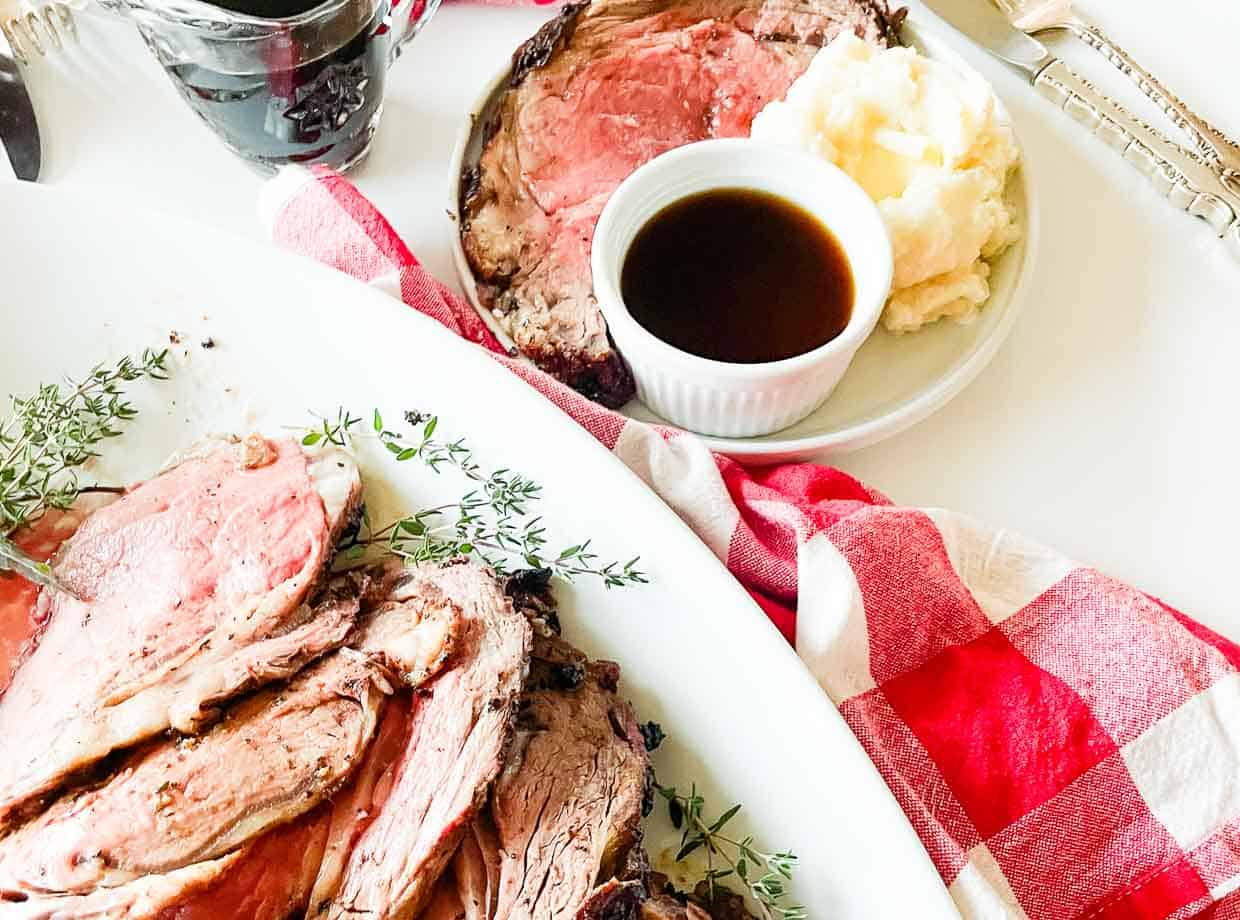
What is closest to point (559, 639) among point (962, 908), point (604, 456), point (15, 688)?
point (604, 456)

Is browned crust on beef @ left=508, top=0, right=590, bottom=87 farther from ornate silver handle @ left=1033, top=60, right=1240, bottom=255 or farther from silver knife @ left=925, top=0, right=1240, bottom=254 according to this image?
ornate silver handle @ left=1033, top=60, right=1240, bottom=255

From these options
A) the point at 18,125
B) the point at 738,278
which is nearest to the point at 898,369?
the point at 738,278

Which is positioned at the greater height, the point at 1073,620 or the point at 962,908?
the point at 1073,620

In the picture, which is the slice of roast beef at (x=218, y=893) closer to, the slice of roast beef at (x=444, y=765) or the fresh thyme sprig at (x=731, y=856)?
the slice of roast beef at (x=444, y=765)

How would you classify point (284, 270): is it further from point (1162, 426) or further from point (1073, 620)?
point (1162, 426)

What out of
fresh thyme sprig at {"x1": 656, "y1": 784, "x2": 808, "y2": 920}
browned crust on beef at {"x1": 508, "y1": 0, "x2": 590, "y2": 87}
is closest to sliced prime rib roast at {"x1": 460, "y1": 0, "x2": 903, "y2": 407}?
browned crust on beef at {"x1": 508, "y1": 0, "x2": 590, "y2": 87}
